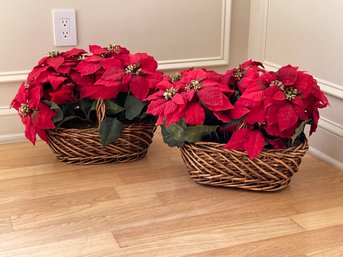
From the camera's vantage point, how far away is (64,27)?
168 centimetres

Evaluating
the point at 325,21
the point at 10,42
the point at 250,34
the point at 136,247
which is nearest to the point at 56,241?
the point at 136,247

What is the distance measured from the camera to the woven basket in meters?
1.25

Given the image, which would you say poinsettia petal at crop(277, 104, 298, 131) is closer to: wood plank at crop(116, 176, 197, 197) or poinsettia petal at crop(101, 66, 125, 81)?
wood plank at crop(116, 176, 197, 197)

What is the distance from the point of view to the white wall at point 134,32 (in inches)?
65.0

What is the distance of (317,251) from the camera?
1060mm

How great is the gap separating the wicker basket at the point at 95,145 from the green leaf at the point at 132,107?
0.04 m

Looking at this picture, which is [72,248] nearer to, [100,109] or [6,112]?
[100,109]

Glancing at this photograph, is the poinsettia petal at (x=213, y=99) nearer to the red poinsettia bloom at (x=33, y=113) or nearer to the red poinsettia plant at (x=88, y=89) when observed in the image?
the red poinsettia plant at (x=88, y=89)

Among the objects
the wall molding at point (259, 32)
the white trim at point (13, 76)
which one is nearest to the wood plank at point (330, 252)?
the wall molding at point (259, 32)

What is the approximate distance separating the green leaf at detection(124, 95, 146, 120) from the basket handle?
2.4 inches

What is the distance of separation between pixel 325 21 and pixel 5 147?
1012 millimetres

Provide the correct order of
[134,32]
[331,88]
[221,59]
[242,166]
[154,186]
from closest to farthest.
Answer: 1. [242,166]
2. [154,186]
3. [331,88]
4. [134,32]
5. [221,59]

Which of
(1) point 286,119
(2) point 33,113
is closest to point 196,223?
(1) point 286,119

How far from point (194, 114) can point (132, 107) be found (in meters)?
0.24
